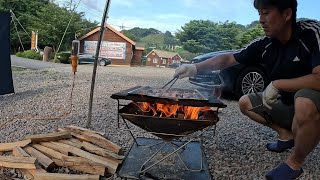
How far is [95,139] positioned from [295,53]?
1.82m

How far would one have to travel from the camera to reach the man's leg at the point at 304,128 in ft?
7.08

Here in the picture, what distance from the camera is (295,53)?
2398 millimetres

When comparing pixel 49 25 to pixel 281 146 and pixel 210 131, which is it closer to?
pixel 210 131

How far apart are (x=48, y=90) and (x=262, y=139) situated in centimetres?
476

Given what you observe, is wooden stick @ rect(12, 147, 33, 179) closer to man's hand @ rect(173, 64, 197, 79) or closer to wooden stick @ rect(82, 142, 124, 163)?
wooden stick @ rect(82, 142, 124, 163)

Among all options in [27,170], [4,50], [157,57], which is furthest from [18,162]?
[157,57]

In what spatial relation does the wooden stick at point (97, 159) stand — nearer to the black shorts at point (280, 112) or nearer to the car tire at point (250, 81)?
the black shorts at point (280, 112)

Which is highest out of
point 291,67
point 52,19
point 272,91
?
point 52,19

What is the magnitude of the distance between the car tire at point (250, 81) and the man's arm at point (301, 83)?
3513mm

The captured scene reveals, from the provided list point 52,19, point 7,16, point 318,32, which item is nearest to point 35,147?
point 318,32

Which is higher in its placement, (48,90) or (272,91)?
(272,91)

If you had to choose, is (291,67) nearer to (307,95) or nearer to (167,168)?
(307,95)

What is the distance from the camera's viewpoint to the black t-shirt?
229 cm

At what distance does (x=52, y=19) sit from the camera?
112 ft
